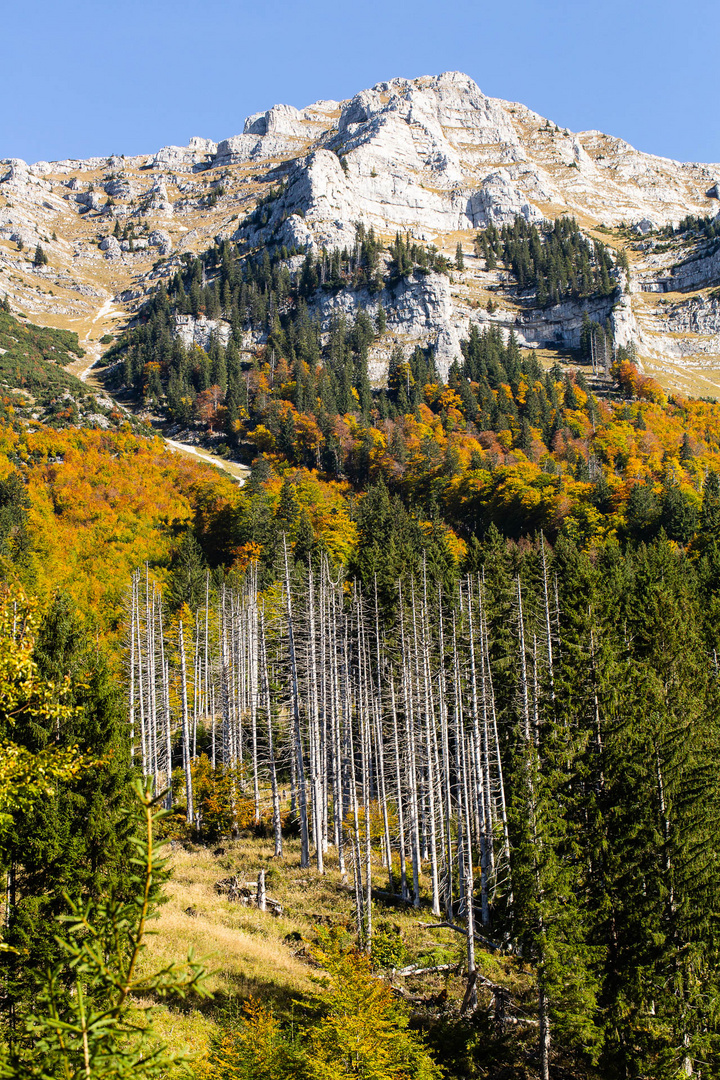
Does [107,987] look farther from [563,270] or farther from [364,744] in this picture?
[563,270]

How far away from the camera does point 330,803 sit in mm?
45625

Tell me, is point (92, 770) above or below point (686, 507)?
below

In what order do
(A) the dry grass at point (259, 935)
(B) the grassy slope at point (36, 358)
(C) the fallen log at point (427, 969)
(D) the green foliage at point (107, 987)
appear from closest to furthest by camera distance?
(D) the green foliage at point (107, 987) < (A) the dry grass at point (259, 935) < (C) the fallen log at point (427, 969) < (B) the grassy slope at point (36, 358)

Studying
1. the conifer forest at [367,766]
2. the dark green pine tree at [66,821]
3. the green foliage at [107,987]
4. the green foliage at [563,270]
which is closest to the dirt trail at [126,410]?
the conifer forest at [367,766]

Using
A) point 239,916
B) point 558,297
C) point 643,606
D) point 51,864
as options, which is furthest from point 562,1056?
point 558,297

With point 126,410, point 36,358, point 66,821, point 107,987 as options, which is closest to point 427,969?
point 66,821

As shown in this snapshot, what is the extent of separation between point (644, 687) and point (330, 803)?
81.9 feet

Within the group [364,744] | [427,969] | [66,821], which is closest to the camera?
[66,821]

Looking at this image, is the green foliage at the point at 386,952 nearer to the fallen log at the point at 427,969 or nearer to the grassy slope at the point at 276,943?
the fallen log at the point at 427,969

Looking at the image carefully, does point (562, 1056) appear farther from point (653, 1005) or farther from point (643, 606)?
point (643, 606)

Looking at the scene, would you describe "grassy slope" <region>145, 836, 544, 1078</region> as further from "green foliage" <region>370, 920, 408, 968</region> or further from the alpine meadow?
"green foliage" <region>370, 920, 408, 968</region>

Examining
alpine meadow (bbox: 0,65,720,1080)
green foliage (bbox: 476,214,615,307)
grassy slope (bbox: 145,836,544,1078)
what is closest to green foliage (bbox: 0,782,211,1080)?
alpine meadow (bbox: 0,65,720,1080)

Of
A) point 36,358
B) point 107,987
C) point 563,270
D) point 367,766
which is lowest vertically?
point 367,766

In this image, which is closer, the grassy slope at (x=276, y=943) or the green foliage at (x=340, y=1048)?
the green foliage at (x=340, y=1048)
